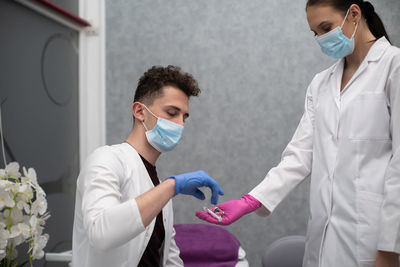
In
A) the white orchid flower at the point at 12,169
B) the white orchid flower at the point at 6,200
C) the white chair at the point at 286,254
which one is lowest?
the white chair at the point at 286,254

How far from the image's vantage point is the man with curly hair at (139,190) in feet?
3.17

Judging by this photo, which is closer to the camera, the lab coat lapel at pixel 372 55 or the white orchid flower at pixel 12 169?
the white orchid flower at pixel 12 169

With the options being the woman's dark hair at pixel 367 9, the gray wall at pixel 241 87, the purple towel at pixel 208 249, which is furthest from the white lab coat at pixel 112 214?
the gray wall at pixel 241 87

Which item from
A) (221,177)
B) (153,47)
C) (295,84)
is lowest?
(221,177)

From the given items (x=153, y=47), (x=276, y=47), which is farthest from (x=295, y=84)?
(x=153, y=47)

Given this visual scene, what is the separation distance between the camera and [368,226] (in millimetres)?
1175

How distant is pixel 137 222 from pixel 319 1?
3.21ft

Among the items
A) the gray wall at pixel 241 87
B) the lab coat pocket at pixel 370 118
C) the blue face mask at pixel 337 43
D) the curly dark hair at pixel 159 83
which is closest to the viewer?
the lab coat pocket at pixel 370 118

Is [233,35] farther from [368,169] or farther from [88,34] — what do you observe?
[368,169]

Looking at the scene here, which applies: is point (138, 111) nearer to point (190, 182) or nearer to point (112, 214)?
point (190, 182)

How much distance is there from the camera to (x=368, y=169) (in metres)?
1.21

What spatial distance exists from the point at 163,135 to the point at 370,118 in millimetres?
697

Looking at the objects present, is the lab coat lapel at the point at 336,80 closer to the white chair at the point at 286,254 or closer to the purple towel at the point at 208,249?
the white chair at the point at 286,254

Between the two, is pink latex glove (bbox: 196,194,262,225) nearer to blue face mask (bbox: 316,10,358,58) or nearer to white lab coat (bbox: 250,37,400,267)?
white lab coat (bbox: 250,37,400,267)
